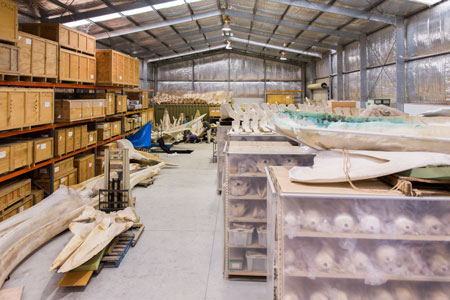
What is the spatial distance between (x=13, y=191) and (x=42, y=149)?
104cm

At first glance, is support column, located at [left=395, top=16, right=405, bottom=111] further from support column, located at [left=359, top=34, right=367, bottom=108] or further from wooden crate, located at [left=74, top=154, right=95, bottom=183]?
wooden crate, located at [left=74, top=154, right=95, bottom=183]

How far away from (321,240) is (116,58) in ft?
29.4

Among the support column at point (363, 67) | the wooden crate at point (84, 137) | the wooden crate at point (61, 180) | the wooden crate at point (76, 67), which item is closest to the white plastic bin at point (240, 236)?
the wooden crate at point (61, 180)

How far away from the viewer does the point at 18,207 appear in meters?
5.50

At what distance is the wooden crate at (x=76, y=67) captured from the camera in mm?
6934

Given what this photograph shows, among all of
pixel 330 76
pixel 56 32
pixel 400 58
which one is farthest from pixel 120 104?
pixel 330 76

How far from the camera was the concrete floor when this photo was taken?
143 inches

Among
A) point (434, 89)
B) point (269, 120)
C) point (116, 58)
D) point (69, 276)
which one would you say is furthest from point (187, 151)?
point (69, 276)

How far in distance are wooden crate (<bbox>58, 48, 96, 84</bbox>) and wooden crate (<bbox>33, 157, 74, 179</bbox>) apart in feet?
5.67

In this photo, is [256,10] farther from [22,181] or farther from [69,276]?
[69,276]

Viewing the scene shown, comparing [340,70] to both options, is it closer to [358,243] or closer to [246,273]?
[246,273]

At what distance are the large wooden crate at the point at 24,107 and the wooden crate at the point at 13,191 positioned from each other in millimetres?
957

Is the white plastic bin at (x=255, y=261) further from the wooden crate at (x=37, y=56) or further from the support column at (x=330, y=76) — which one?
the support column at (x=330, y=76)

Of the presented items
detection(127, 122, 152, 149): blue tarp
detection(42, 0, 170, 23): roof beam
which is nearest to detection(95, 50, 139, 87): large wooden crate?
detection(42, 0, 170, 23): roof beam
